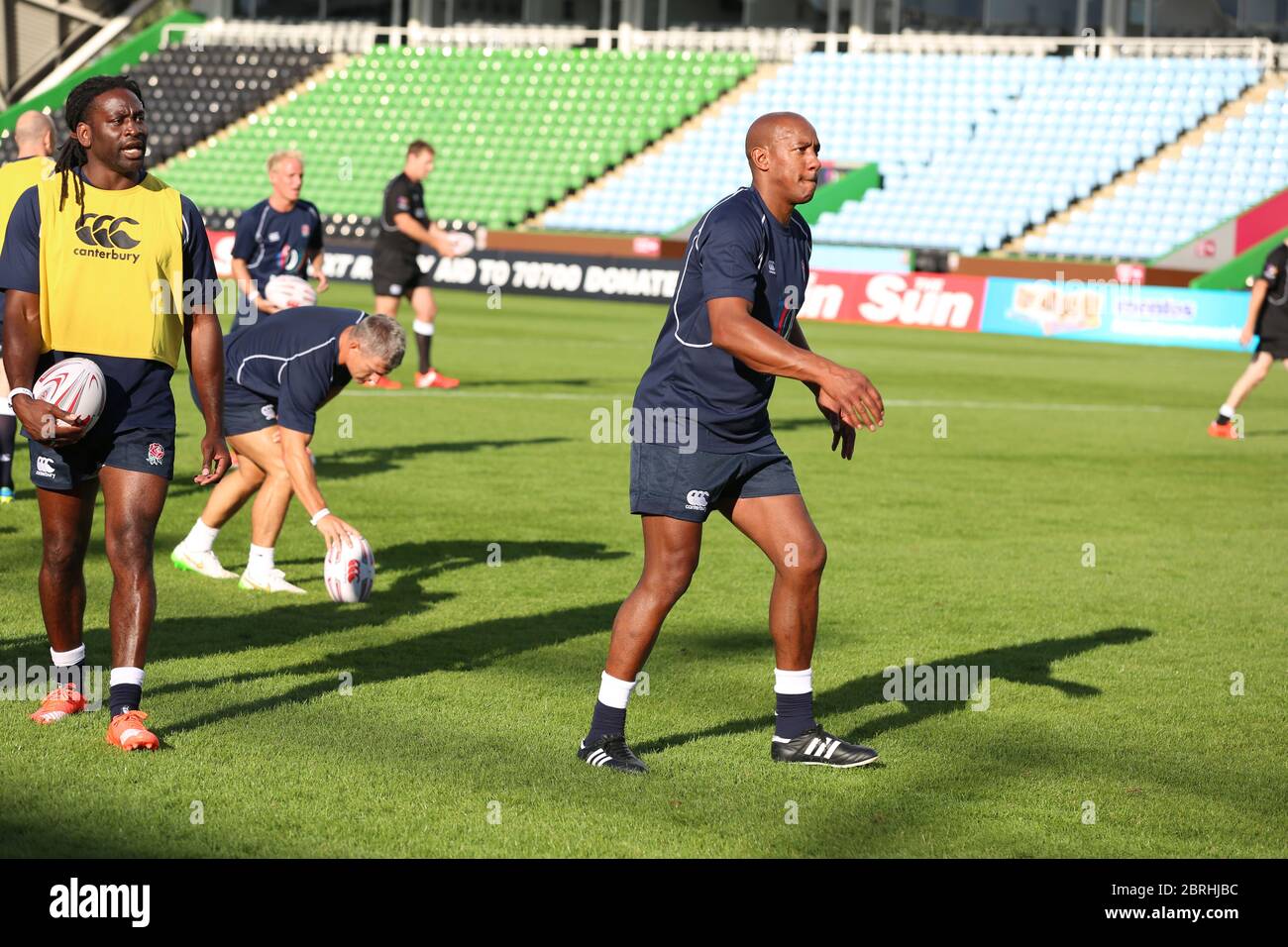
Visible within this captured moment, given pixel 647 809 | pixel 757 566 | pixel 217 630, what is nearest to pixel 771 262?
pixel 647 809

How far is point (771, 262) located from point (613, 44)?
163 feet

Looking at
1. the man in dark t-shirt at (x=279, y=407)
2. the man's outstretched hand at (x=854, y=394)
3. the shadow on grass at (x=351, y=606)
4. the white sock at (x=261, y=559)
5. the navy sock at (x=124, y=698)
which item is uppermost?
the man's outstretched hand at (x=854, y=394)

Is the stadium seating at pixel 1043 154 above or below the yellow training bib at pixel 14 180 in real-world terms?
above

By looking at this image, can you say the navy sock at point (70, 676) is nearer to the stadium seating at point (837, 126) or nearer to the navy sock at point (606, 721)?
the navy sock at point (606, 721)

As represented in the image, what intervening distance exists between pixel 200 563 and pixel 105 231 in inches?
150

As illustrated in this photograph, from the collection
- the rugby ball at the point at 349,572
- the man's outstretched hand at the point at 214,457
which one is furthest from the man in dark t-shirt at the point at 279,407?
the man's outstretched hand at the point at 214,457

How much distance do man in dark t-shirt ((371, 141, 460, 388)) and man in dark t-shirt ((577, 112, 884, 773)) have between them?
40.3ft

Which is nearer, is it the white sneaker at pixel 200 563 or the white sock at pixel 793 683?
the white sock at pixel 793 683

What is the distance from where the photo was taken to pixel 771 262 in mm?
5945

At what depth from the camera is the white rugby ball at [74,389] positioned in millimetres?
5719

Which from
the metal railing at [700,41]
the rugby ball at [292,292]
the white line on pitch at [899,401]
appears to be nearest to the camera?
the rugby ball at [292,292]

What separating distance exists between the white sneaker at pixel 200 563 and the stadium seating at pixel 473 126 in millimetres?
34703

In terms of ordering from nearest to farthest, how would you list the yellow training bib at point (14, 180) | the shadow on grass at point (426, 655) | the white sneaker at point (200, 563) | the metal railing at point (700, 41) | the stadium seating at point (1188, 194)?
the shadow on grass at point (426, 655) < the yellow training bib at point (14, 180) < the white sneaker at point (200, 563) < the stadium seating at point (1188, 194) < the metal railing at point (700, 41)

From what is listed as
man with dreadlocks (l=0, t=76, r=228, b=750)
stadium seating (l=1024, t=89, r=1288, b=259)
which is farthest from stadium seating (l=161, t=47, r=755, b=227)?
man with dreadlocks (l=0, t=76, r=228, b=750)
